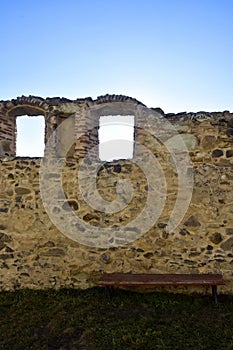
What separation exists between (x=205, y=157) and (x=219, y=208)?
2.47 feet

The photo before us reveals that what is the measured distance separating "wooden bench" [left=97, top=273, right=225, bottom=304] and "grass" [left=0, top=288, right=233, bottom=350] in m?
0.23

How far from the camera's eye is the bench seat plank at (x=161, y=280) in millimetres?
5219

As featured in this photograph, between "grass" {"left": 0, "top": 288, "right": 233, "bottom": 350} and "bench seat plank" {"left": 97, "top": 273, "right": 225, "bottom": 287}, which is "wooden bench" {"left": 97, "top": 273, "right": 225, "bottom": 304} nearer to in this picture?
"bench seat plank" {"left": 97, "top": 273, "right": 225, "bottom": 287}

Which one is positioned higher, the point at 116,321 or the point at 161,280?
the point at 161,280

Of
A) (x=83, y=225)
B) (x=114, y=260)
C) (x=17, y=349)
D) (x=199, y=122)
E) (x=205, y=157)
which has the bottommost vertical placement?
(x=17, y=349)

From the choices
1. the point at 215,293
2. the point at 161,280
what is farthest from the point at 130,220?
the point at 215,293

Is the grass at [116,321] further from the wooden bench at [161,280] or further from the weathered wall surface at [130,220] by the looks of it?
the weathered wall surface at [130,220]

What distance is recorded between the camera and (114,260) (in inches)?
237

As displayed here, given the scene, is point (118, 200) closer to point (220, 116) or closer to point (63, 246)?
point (63, 246)

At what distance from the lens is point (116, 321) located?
15.7 feet

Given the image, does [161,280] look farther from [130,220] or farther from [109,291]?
[130,220]

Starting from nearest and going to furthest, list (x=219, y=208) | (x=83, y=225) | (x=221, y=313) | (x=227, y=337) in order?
1. (x=227, y=337)
2. (x=221, y=313)
3. (x=219, y=208)
4. (x=83, y=225)

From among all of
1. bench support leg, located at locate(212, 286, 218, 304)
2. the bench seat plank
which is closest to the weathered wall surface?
the bench seat plank

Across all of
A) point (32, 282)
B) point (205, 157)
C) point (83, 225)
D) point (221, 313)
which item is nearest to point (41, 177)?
point (83, 225)
